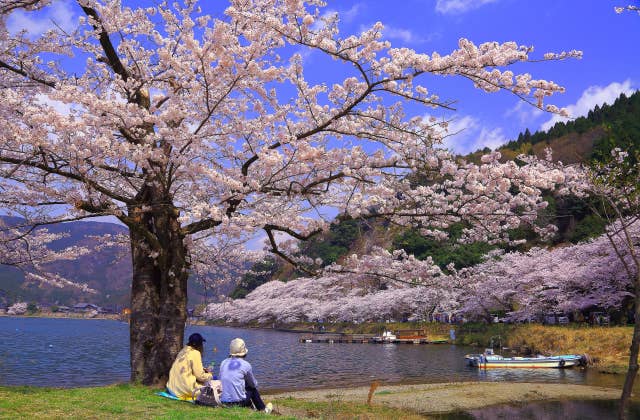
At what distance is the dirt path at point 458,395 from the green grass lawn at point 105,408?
29.6 ft

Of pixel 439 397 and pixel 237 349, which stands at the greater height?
pixel 237 349

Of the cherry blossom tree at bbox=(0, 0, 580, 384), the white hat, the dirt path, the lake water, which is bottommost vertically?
the lake water

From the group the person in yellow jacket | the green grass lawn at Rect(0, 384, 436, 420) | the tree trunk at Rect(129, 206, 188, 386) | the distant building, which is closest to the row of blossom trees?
the tree trunk at Rect(129, 206, 188, 386)

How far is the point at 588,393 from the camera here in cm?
1852

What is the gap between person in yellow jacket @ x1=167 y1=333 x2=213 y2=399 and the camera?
815 centimetres

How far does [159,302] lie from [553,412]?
12188 millimetres

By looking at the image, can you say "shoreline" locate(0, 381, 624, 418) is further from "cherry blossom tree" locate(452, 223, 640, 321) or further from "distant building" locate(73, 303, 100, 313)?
"distant building" locate(73, 303, 100, 313)

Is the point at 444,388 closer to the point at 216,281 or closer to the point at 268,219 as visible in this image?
the point at 216,281

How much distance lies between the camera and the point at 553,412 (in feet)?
51.0

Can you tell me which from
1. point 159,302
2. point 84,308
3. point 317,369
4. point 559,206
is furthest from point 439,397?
point 84,308

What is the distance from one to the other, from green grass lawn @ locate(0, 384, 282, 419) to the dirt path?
9.01 meters

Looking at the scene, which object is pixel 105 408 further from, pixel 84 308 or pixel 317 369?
pixel 84 308

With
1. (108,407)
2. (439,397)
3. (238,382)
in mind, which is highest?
(238,382)

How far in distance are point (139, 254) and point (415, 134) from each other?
6.04m
